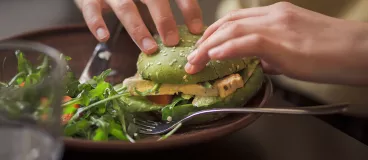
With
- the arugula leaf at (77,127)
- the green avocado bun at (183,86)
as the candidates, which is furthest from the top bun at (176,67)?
the arugula leaf at (77,127)

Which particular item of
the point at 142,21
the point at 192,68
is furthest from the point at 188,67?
the point at 142,21

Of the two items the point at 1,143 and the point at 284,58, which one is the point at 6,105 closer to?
the point at 1,143

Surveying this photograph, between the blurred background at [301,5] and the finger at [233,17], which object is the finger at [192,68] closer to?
the finger at [233,17]

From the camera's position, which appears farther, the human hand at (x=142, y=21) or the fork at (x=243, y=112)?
the human hand at (x=142, y=21)

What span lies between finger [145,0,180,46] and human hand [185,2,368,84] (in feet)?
0.22

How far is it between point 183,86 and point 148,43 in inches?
3.3

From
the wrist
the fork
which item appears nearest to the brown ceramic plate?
the fork

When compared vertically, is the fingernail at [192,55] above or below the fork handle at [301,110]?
above

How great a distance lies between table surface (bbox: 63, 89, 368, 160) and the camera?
0.64 m

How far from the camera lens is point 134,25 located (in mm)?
755

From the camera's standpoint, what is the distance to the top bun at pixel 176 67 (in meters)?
0.69

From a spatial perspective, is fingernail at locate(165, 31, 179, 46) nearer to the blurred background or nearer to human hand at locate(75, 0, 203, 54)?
human hand at locate(75, 0, 203, 54)

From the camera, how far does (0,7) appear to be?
3.77 ft

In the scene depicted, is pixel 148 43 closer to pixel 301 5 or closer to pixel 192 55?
pixel 192 55
